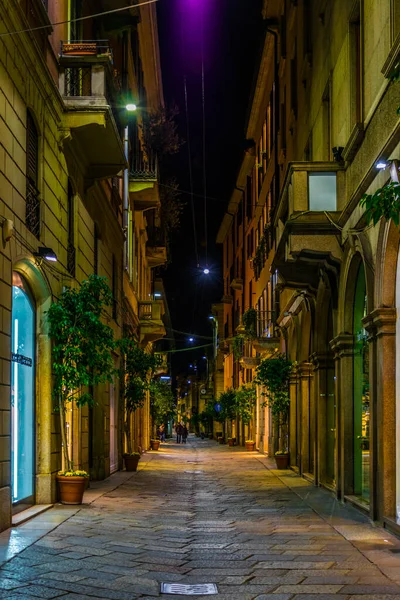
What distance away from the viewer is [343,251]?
15305 mm

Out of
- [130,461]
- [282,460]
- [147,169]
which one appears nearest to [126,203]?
[147,169]

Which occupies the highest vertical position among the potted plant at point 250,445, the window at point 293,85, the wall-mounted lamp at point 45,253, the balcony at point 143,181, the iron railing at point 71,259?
the window at point 293,85

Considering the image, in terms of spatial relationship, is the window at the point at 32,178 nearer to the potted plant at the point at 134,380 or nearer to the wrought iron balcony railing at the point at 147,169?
the potted plant at the point at 134,380

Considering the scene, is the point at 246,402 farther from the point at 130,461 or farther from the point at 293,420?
the point at 130,461

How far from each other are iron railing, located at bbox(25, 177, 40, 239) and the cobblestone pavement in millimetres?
4264

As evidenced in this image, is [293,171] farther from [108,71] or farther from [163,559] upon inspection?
Result: [163,559]

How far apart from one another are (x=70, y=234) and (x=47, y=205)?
2.79 metres

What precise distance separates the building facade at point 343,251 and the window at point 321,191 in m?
0.02

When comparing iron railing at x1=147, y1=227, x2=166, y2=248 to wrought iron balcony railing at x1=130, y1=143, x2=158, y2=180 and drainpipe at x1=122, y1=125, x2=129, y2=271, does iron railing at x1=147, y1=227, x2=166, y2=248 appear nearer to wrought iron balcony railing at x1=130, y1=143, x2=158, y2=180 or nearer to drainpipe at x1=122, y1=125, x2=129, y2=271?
wrought iron balcony railing at x1=130, y1=143, x2=158, y2=180

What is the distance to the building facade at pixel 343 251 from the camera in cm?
1140

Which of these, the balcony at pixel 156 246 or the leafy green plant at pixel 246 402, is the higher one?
the balcony at pixel 156 246

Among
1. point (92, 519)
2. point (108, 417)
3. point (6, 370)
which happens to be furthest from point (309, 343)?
point (6, 370)

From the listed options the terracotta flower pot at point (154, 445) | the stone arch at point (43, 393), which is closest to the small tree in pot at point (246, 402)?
the terracotta flower pot at point (154, 445)

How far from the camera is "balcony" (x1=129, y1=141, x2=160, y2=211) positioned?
28406 millimetres
